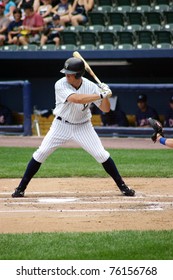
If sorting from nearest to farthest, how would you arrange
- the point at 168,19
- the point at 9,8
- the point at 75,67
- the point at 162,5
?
the point at 75,67
the point at 168,19
the point at 162,5
the point at 9,8

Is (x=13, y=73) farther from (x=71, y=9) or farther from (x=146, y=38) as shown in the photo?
(x=146, y=38)

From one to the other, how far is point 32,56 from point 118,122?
277 centimetres

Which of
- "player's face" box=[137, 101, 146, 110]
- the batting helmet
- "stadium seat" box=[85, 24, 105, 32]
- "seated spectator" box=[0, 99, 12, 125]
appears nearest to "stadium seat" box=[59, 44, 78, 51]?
"stadium seat" box=[85, 24, 105, 32]

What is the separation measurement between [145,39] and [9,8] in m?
4.10

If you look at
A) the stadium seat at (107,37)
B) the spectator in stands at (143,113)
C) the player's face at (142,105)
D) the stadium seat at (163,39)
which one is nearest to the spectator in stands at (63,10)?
the stadium seat at (107,37)

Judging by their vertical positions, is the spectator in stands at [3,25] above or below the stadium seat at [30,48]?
above

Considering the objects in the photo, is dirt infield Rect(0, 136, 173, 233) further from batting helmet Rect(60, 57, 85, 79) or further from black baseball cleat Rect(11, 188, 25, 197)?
batting helmet Rect(60, 57, 85, 79)

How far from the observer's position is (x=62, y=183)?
11258 millimetres

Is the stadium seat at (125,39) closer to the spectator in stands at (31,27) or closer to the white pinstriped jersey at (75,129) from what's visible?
the spectator in stands at (31,27)

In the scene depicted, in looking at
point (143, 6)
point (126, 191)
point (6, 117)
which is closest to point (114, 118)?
point (6, 117)

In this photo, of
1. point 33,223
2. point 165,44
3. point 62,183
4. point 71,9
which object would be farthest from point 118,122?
point 33,223

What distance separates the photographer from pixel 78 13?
19.8 m

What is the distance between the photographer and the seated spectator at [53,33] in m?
19.5

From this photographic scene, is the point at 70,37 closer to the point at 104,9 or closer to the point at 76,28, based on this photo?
the point at 76,28
